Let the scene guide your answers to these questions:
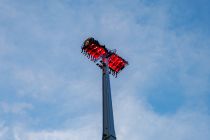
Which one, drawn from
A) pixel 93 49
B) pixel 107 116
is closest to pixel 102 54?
pixel 93 49

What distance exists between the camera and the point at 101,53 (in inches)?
1158

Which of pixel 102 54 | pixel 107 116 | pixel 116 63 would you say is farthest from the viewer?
pixel 116 63

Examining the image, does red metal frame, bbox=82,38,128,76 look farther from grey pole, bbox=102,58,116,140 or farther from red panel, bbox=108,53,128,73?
grey pole, bbox=102,58,116,140

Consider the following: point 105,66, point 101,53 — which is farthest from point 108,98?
point 101,53

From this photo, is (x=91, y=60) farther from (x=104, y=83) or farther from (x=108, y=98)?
(x=108, y=98)

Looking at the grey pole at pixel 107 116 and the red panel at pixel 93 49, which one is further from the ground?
the red panel at pixel 93 49

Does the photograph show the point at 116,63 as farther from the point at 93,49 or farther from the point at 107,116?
the point at 107,116

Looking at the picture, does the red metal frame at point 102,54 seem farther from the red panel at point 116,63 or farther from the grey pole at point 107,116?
the grey pole at point 107,116

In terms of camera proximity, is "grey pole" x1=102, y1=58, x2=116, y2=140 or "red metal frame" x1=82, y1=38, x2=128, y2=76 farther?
"red metal frame" x1=82, y1=38, x2=128, y2=76

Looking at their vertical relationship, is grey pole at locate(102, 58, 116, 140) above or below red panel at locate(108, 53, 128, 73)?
below

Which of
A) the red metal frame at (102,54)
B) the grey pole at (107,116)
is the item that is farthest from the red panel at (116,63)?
the grey pole at (107,116)

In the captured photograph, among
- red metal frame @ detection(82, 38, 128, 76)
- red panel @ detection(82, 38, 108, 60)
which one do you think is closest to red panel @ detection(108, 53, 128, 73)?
red metal frame @ detection(82, 38, 128, 76)

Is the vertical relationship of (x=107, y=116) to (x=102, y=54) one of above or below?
below

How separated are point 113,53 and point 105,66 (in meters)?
3.94
